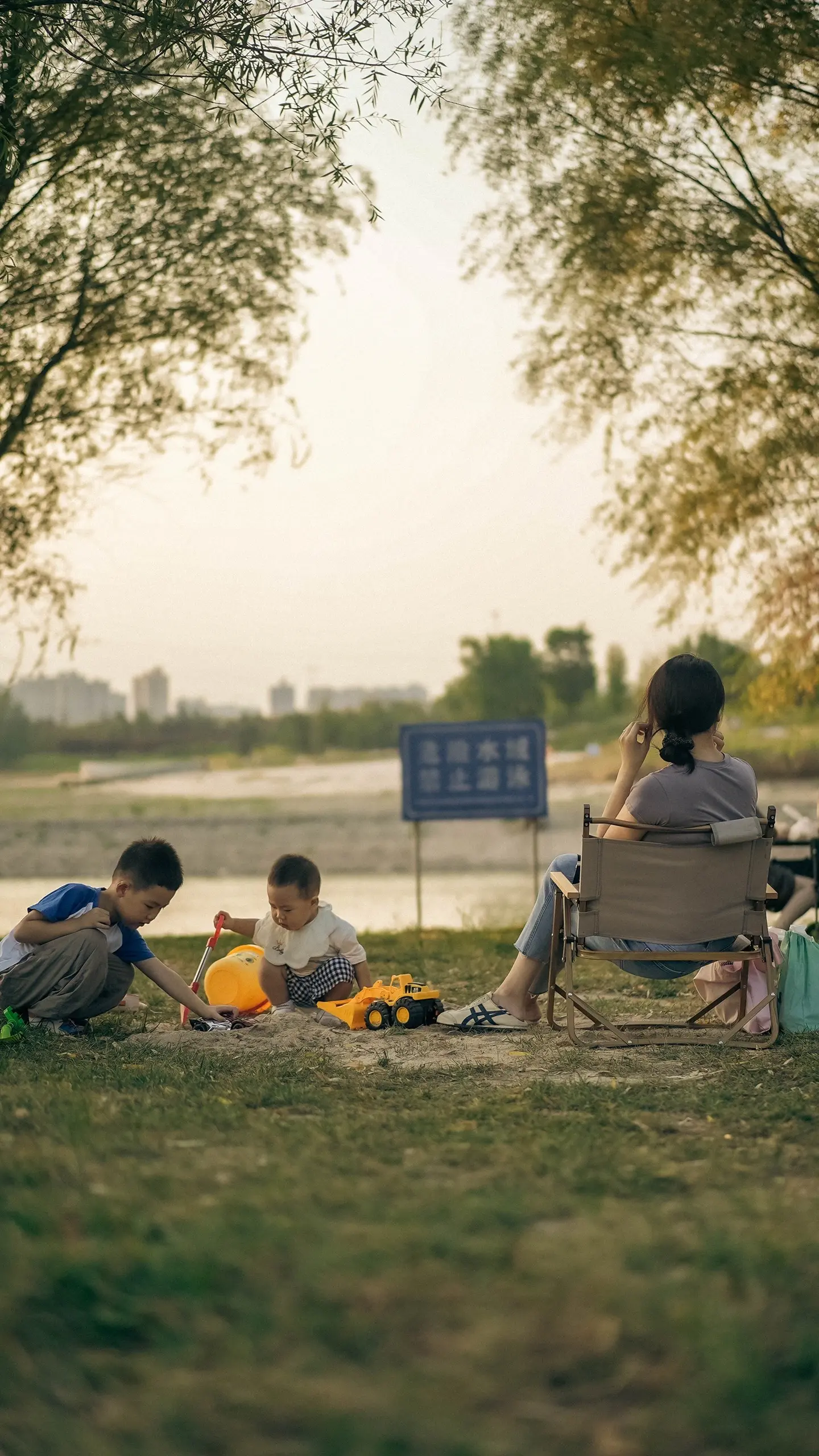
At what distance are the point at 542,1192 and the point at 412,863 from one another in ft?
55.8

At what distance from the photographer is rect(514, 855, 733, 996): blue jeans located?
527 centimetres

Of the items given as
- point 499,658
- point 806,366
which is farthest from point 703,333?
point 499,658

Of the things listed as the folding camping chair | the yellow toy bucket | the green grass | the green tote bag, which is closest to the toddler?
the yellow toy bucket

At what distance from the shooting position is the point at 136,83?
29.4ft

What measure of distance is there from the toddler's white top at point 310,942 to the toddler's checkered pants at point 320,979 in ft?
0.07

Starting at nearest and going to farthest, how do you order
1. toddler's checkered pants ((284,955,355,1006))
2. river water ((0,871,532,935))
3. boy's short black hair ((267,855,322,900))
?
boy's short black hair ((267,855,322,900)) < toddler's checkered pants ((284,955,355,1006)) < river water ((0,871,532,935))

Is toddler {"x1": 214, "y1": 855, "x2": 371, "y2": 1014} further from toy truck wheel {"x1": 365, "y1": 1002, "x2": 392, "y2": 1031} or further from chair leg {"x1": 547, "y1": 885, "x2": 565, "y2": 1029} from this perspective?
chair leg {"x1": 547, "y1": 885, "x2": 565, "y2": 1029}

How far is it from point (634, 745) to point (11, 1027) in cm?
251

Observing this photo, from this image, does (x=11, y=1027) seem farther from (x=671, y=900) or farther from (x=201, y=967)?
(x=671, y=900)

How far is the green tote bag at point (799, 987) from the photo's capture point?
543 centimetres

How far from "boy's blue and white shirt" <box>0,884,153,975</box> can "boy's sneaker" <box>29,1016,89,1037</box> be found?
9.0 inches

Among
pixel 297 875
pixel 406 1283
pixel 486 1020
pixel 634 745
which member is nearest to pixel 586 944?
pixel 486 1020

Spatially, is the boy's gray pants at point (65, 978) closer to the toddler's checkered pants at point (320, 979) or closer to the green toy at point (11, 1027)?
the green toy at point (11, 1027)

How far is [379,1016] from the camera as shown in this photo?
570cm
